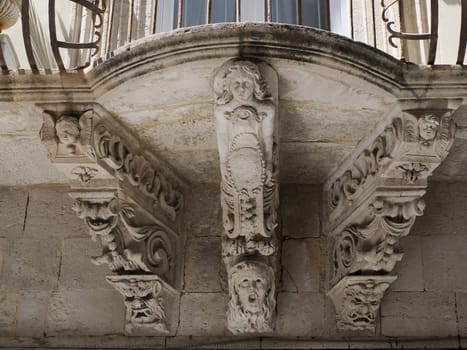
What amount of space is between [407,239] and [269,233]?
28.0 inches

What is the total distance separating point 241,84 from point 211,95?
238mm

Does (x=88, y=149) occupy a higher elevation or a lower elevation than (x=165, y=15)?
lower

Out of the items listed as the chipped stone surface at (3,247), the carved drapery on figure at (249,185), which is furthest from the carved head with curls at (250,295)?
the chipped stone surface at (3,247)

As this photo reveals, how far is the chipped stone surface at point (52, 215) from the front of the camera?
14.8 ft

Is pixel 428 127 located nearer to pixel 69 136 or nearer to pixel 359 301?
pixel 359 301

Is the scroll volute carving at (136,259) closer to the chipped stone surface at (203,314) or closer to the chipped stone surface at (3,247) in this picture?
the chipped stone surface at (203,314)

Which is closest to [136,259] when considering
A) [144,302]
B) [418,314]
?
[144,302]

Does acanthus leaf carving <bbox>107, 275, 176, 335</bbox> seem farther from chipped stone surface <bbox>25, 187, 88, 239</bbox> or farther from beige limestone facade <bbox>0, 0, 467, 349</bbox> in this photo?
chipped stone surface <bbox>25, 187, 88, 239</bbox>

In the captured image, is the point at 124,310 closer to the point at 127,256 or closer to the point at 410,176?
the point at 127,256

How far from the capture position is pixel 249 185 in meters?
3.90

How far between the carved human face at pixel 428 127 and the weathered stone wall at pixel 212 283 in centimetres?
72

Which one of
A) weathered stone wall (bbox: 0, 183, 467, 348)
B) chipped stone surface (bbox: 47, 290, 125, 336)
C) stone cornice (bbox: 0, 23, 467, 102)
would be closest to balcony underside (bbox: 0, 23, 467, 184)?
stone cornice (bbox: 0, 23, 467, 102)

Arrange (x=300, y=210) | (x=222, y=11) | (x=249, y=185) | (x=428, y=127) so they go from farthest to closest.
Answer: (x=222, y=11) < (x=300, y=210) < (x=249, y=185) < (x=428, y=127)

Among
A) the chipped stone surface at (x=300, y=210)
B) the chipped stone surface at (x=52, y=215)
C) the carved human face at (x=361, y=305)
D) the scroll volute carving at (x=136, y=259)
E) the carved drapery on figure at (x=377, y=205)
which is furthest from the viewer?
the chipped stone surface at (x=52, y=215)
